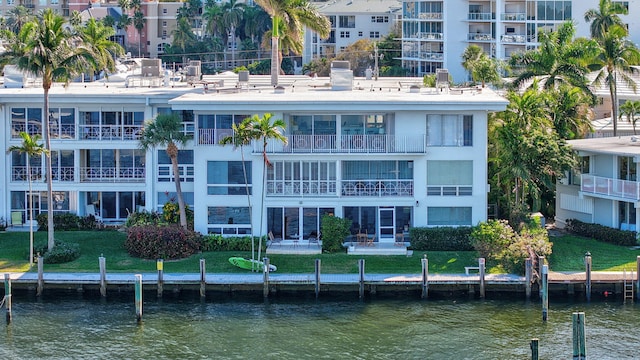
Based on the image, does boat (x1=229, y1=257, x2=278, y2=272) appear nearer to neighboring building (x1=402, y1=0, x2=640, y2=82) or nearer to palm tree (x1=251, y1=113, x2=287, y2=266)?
palm tree (x1=251, y1=113, x2=287, y2=266)

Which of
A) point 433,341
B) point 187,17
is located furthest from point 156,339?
point 187,17

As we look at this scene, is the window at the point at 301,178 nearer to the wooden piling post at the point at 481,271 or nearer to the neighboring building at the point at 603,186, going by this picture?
the wooden piling post at the point at 481,271

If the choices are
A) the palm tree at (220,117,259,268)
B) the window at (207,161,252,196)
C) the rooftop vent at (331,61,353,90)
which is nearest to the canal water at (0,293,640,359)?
the palm tree at (220,117,259,268)

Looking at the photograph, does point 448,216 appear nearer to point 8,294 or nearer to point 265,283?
point 265,283

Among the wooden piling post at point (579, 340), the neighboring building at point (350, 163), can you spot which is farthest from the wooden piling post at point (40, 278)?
the wooden piling post at point (579, 340)

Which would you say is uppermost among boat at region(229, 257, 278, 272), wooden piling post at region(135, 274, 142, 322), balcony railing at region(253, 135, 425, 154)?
balcony railing at region(253, 135, 425, 154)

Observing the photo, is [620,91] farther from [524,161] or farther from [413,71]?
[413,71]

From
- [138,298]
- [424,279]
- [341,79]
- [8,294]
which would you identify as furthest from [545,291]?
[8,294]
